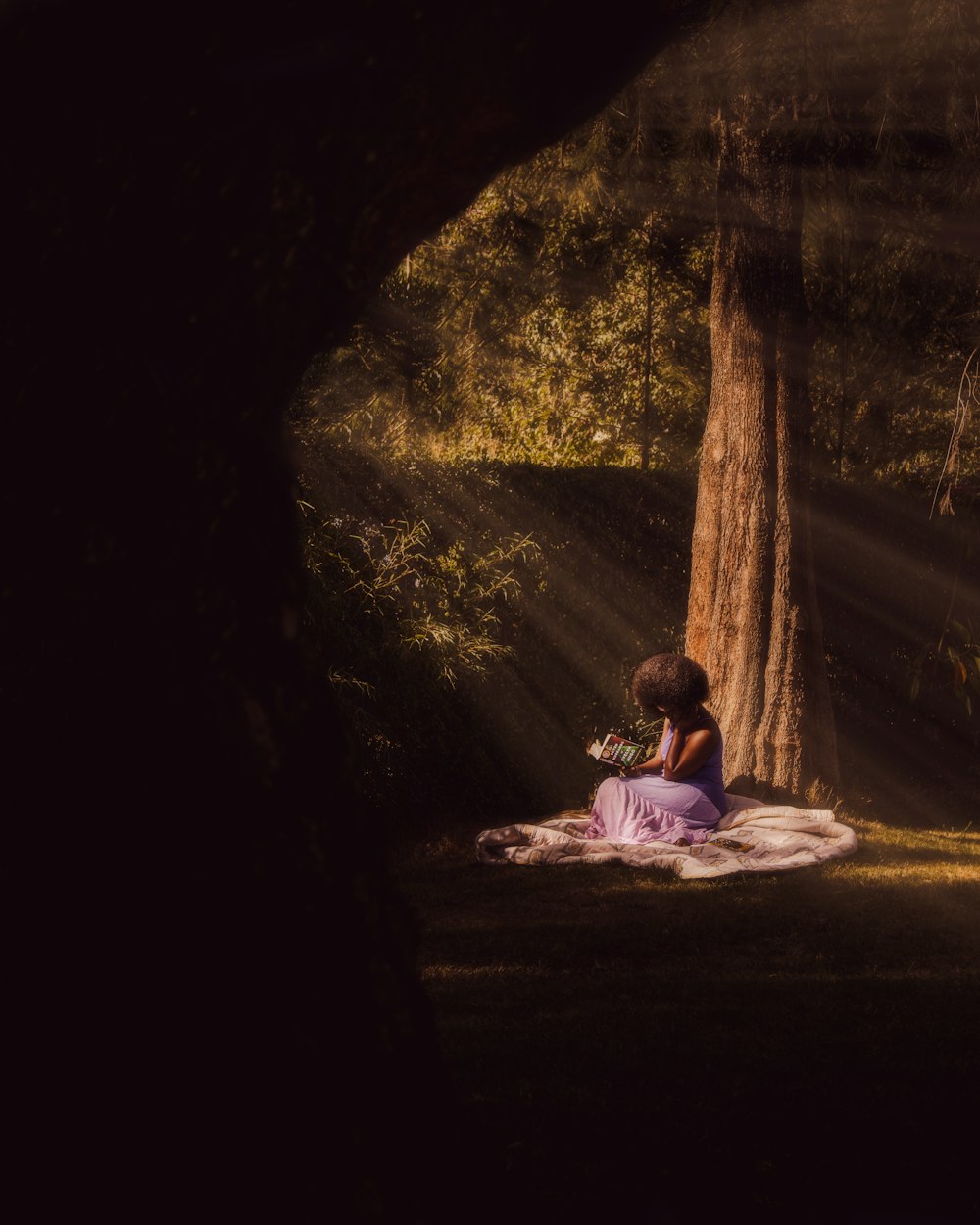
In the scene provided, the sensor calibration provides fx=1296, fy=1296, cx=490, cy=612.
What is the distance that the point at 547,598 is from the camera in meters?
9.80

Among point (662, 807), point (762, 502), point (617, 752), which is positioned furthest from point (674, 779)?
point (762, 502)

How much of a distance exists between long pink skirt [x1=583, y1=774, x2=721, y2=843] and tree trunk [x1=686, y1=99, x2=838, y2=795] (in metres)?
1.05

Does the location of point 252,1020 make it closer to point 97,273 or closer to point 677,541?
point 97,273

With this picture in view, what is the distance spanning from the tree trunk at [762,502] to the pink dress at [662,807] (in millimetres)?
919

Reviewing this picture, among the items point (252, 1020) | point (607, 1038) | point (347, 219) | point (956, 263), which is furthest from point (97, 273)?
point (956, 263)

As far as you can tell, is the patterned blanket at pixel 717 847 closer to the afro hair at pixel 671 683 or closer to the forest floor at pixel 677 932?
the forest floor at pixel 677 932

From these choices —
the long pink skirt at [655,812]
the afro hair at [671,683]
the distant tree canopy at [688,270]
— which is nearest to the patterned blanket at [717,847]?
the long pink skirt at [655,812]

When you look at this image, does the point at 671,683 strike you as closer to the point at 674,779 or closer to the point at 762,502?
the point at 674,779

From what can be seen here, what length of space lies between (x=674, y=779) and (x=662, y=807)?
19 centimetres

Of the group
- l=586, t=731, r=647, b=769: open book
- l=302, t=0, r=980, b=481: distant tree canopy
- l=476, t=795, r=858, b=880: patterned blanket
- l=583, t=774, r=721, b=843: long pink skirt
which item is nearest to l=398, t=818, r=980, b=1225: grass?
l=476, t=795, r=858, b=880: patterned blanket

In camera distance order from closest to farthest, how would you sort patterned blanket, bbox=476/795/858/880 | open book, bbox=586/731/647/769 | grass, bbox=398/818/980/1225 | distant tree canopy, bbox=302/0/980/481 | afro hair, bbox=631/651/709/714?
grass, bbox=398/818/980/1225, patterned blanket, bbox=476/795/858/880, afro hair, bbox=631/651/709/714, open book, bbox=586/731/647/769, distant tree canopy, bbox=302/0/980/481

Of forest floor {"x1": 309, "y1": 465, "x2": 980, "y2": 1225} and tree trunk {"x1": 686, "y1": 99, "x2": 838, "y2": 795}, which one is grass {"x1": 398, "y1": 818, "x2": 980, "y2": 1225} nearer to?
forest floor {"x1": 309, "y1": 465, "x2": 980, "y2": 1225}

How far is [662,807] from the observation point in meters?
8.31

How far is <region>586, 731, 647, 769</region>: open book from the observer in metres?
8.31
